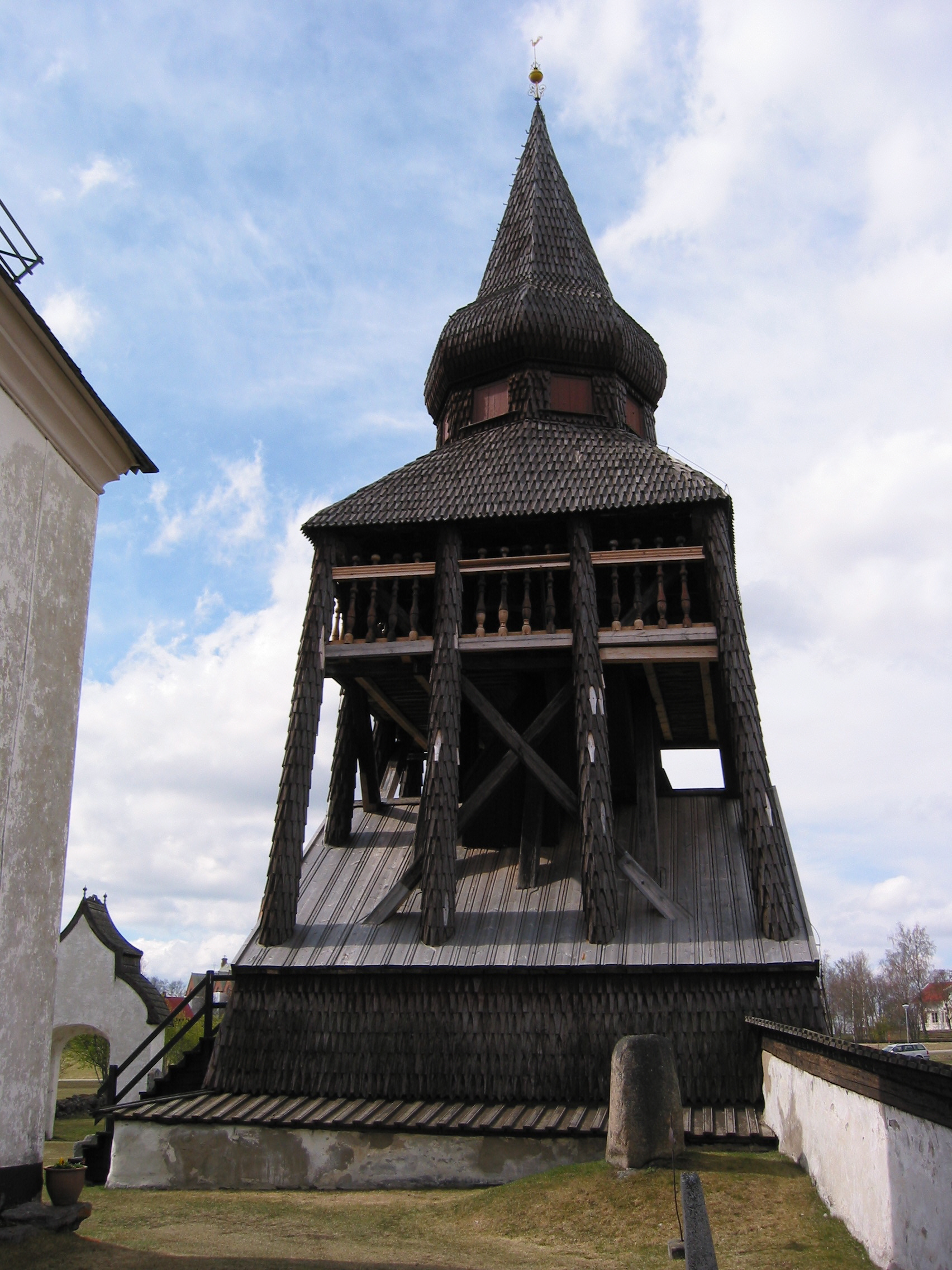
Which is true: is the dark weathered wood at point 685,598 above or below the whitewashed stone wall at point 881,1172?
above

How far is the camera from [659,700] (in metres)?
17.4

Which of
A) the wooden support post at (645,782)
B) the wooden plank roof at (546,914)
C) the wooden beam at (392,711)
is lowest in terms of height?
the wooden plank roof at (546,914)

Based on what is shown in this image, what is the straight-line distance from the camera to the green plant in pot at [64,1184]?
26.5 ft

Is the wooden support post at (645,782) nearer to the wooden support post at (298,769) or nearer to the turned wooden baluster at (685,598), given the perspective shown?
the turned wooden baluster at (685,598)

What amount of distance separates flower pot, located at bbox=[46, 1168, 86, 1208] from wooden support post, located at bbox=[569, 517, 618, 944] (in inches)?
265

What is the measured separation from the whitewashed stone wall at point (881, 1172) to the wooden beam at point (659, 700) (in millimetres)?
6973

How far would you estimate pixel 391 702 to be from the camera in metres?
17.9

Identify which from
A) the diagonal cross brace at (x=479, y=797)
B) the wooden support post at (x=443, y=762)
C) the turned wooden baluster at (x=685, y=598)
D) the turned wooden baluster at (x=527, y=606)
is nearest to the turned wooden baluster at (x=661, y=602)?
the turned wooden baluster at (x=685, y=598)

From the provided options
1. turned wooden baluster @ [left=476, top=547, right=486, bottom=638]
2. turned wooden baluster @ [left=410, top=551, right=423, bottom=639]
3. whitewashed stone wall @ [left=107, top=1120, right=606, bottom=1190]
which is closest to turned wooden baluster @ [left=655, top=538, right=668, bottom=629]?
turned wooden baluster @ [left=476, top=547, right=486, bottom=638]

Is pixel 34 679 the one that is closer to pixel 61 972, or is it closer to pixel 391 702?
pixel 391 702

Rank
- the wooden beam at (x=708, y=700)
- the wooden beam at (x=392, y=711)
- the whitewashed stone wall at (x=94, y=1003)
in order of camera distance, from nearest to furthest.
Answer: the wooden beam at (x=708, y=700)
the wooden beam at (x=392, y=711)
the whitewashed stone wall at (x=94, y=1003)

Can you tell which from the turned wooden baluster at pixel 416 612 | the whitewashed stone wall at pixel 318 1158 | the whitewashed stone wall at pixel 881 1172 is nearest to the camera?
the whitewashed stone wall at pixel 881 1172

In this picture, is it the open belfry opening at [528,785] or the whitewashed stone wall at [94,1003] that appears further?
the whitewashed stone wall at [94,1003]

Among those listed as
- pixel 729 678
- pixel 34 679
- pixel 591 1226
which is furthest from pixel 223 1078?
pixel 729 678
